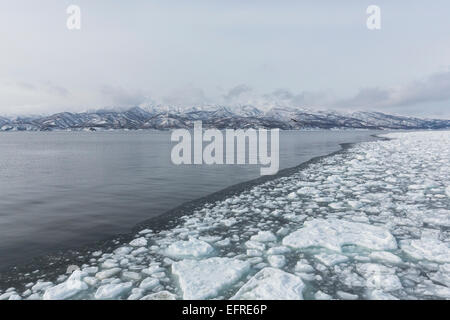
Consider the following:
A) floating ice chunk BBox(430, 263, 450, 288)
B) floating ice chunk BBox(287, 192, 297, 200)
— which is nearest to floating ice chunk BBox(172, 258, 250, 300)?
floating ice chunk BBox(430, 263, 450, 288)

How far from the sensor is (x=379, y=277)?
5141 millimetres

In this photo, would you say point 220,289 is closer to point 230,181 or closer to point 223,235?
point 223,235

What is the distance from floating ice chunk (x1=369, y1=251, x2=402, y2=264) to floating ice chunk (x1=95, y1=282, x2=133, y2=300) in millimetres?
4903

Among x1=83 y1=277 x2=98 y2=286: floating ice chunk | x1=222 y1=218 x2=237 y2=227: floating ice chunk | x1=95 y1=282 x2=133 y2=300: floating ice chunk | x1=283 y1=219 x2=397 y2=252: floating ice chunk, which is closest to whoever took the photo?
x1=95 y1=282 x2=133 y2=300: floating ice chunk

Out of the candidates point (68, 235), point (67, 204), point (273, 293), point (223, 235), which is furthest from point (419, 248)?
point (67, 204)

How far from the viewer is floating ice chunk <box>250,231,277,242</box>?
7121 millimetres

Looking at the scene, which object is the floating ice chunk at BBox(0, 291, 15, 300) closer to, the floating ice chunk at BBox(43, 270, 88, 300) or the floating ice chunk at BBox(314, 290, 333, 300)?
the floating ice chunk at BBox(43, 270, 88, 300)

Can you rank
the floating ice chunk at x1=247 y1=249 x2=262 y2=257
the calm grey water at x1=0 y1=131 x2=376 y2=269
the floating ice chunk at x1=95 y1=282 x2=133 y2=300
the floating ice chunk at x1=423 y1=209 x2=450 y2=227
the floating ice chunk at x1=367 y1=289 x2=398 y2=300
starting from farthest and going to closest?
the floating ice chunk at x1=423 y1=209 x2=450 y2=227 < the calm grey water at x1=0 y1=131 x2=376 y2=269 < the floating ice chunk at x1=247 y1=249 x2=262 y2=257 < the floating ice chunk at x1=95 y1=282 x2=133 y2=300 < the floating ice chunk at x1=367 y1=289 x2=398 y2=300

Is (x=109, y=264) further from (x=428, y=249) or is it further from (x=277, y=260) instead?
A: (x=428, y=249)

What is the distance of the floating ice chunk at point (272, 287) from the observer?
15.3 feet

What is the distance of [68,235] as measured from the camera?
7.85m

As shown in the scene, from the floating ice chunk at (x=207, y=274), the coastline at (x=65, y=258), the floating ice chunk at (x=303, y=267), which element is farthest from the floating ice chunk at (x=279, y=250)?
the coastline at (x=65, y=258)

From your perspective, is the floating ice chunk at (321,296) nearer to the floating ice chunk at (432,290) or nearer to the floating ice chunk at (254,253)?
A: the floating ice chunk at (432,290)
